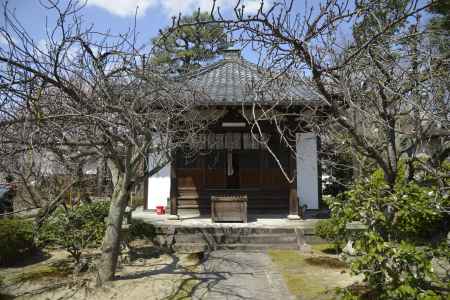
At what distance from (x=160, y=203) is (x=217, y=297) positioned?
7429 mm

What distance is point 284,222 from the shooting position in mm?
8906

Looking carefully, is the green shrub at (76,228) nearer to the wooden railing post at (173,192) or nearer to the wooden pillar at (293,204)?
the wooden railing post at (173,192)

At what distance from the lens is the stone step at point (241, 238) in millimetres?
7762

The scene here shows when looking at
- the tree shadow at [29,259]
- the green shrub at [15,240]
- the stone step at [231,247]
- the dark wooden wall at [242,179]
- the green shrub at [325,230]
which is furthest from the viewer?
the dark wooden wall at [242,179]

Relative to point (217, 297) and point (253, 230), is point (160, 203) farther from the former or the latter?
point (217, 297)

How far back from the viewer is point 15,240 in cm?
658

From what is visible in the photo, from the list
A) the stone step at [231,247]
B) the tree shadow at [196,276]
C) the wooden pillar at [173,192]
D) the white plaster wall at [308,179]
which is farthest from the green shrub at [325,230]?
the wooden pillar at [173,192]

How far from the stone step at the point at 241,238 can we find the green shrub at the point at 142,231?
631 mm

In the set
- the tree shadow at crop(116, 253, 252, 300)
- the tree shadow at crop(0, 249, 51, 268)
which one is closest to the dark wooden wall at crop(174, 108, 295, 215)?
the tree shadow at crop(116, 253, 252, 300)

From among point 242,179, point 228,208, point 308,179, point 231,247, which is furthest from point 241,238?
point 308,179

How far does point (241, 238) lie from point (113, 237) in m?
3.60

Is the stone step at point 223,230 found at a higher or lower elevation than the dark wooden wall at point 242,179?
lower

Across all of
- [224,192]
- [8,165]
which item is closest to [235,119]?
[224,192]

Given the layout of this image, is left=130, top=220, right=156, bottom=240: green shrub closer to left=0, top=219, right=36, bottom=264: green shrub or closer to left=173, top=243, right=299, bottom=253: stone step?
left=173, top=243, right=299, bottom=253: stone step
